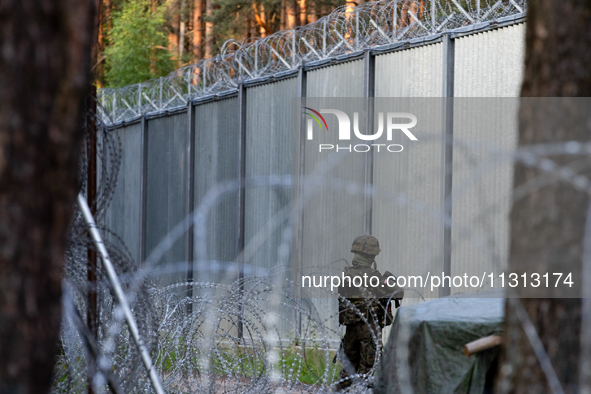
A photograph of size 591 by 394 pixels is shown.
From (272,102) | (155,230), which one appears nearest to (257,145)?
(272,102)

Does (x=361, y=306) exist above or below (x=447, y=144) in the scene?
below

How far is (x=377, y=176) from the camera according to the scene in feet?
27.0

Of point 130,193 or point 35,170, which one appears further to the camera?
point 130,193

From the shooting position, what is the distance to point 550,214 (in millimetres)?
2695

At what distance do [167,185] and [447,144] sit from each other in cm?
607

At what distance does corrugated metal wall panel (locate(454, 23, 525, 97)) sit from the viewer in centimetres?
695

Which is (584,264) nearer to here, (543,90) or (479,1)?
(543,90)

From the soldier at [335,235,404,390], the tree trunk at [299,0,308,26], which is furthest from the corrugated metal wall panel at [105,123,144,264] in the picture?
the tree trunk at [299,0,308,26]

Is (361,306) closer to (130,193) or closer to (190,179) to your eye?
(190,179)

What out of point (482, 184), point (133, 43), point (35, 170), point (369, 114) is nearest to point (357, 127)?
point (369, 114)

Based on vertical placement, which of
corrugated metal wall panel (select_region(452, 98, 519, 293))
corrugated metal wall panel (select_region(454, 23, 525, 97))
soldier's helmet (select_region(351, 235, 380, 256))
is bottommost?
soldier's helmet (select_region(351, 235, 380, 256))

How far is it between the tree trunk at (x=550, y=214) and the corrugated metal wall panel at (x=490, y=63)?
4.37 m

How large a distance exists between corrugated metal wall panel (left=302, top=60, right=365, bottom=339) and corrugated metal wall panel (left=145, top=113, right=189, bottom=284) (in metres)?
2.92

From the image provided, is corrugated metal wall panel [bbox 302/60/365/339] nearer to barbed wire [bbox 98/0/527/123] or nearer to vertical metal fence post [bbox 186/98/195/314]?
barbed wire [bbox 98/0/527/123]
